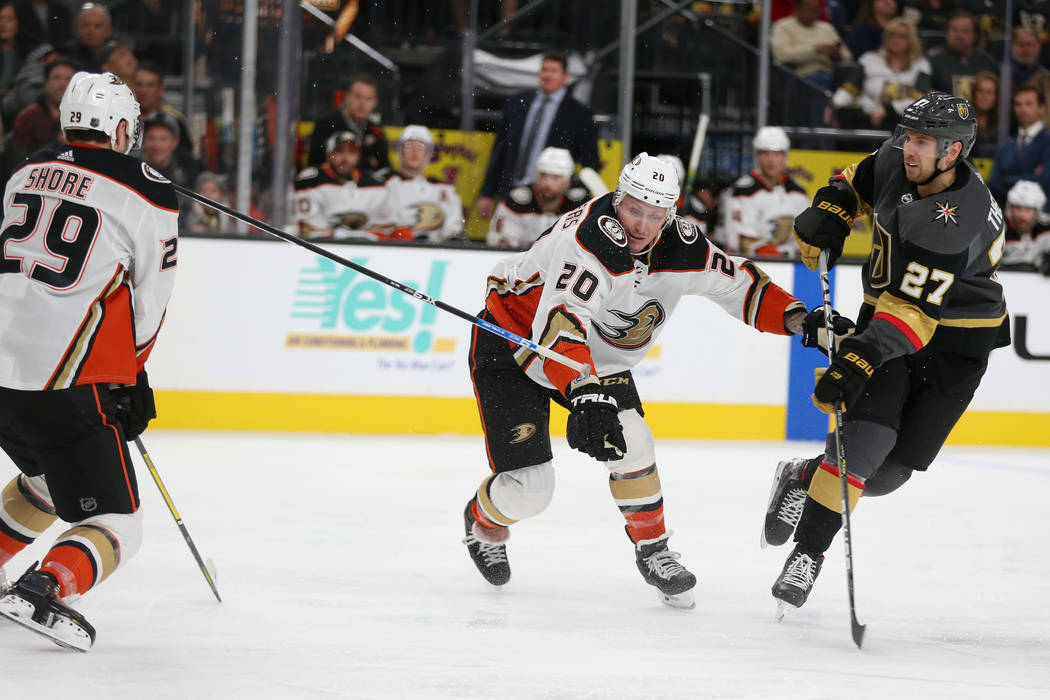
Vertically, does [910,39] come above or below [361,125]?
above

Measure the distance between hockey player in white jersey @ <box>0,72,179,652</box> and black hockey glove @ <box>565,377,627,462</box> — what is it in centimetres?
98

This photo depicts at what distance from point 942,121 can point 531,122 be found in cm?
436

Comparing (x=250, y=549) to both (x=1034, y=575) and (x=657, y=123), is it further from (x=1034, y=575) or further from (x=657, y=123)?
(x=657, y=123)

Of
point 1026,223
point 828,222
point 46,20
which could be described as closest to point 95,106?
point 828,222

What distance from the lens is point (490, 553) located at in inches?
145

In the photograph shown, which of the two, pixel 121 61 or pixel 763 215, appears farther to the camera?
pixel 763 215

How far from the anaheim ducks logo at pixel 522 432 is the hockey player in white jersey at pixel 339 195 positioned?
3472mm

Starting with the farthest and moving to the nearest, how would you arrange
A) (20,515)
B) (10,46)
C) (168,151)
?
(10,46)
(168,151)
(20,515)

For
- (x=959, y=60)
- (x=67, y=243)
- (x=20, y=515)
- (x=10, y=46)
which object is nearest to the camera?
(x=67, y=243)

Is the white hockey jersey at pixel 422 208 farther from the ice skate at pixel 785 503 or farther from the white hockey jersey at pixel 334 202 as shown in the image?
the ice skate at pixel 785 503

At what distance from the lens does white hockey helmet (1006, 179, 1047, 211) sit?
25.3 ft

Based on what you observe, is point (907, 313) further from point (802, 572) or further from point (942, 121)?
point (802, 572)

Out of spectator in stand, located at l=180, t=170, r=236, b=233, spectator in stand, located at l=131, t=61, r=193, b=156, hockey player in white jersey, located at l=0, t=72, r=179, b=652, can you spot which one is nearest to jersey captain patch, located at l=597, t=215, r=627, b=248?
hockey player in white jersey, located at l=0, t=72, r=179, b=652

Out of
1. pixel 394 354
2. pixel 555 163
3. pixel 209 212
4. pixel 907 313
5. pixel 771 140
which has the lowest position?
pixel 394 354
